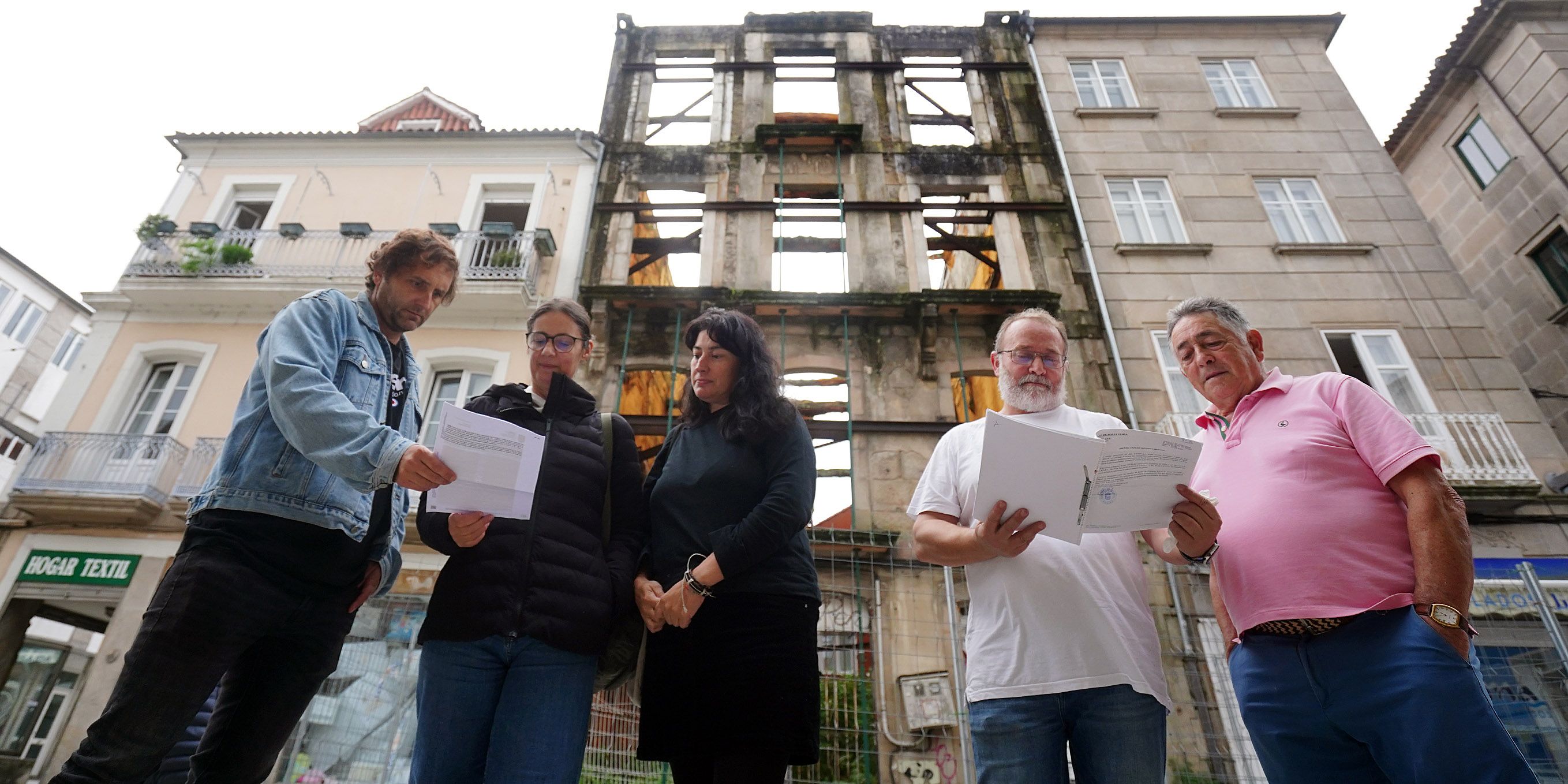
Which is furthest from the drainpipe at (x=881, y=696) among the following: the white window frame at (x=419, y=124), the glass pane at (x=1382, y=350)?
the white window frame at (x=419, y=124)

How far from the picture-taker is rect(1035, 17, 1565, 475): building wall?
30.3 ft

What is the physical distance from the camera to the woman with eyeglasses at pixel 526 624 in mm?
1957

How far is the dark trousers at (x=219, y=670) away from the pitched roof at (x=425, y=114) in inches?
543

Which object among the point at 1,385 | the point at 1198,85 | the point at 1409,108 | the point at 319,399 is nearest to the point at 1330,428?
the point at 319,399

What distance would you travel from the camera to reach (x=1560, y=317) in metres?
9.64

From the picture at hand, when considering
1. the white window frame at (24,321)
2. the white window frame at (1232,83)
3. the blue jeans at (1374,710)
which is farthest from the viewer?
the white window frame at (24,321)

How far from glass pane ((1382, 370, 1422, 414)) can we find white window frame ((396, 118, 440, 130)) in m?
16.9

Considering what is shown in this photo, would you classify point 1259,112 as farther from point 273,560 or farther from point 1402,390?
point 273,560

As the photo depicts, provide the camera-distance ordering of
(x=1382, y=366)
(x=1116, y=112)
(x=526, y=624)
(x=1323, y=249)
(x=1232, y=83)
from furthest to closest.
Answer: (x=1232, y=83), (x=1116, y=112), (x=1323, y=249), (x=1382, y=366), (x=526, y=624)

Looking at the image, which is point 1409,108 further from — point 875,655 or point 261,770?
point 261,770

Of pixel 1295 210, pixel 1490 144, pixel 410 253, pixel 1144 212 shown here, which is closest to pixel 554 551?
pixel 410 253

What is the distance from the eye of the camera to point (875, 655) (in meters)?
5.60

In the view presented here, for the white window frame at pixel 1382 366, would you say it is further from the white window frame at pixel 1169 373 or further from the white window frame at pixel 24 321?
the white window frame at pixel 24 321

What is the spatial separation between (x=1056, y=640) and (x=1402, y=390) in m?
10.6
